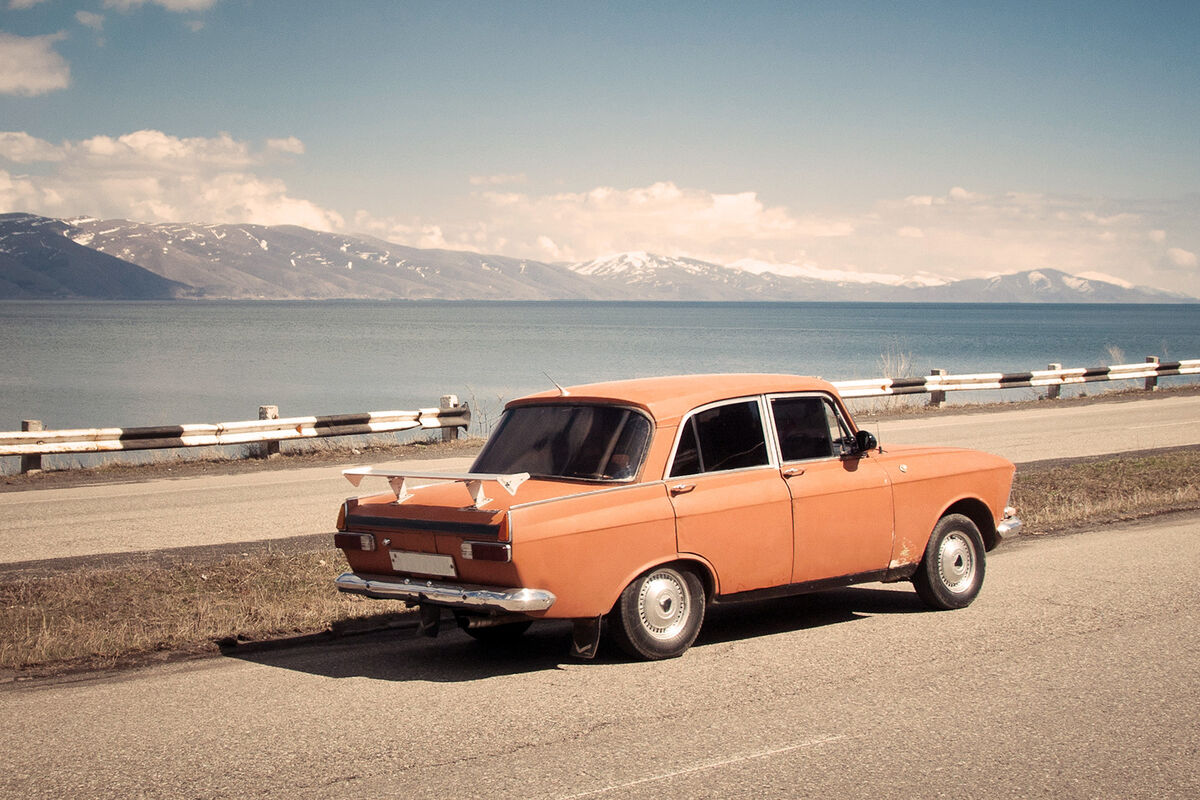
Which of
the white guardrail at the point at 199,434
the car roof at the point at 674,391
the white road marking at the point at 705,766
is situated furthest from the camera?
the white guardrail at the point at 199,434

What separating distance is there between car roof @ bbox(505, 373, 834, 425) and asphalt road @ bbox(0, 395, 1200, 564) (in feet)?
17.7

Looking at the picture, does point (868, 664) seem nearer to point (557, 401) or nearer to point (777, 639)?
point (777, 639)

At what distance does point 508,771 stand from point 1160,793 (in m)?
2.53

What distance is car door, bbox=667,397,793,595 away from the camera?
6.63m

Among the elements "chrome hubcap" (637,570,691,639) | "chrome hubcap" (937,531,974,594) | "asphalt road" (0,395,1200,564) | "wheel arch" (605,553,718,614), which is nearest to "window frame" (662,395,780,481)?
"wheel arch" (605,553,718,614)

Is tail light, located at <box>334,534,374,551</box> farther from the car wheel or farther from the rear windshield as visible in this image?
the car wheel

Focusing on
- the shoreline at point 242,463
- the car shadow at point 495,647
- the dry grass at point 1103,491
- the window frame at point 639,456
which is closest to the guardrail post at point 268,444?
the shoreline at point 242,463

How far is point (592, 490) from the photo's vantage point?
641 centimetres

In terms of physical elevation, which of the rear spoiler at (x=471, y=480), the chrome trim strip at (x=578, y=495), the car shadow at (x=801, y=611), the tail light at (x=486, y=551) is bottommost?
the car shadow at (x=801, y=611)

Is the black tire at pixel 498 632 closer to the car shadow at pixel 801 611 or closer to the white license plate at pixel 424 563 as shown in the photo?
the white license plate at pixel 424 563

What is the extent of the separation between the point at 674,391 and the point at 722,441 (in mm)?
413

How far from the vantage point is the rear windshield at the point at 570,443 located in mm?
6660

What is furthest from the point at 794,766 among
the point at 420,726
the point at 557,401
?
the point at 557,401

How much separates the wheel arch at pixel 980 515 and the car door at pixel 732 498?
1.62 m
